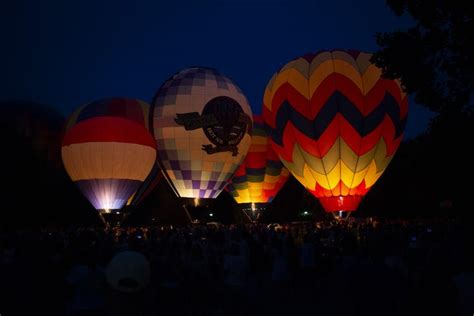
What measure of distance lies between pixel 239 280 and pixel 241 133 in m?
18.0

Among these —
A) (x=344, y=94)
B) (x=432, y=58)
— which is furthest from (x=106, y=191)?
(x=432, y=58)

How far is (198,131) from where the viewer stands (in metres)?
23.2

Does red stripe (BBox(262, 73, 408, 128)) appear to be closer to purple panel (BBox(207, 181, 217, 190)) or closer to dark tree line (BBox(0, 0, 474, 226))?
dark tree line (BBox(0, 0, 474, 226))

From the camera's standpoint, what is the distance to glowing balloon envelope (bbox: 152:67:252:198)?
2339cm

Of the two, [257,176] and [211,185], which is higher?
[257,176]

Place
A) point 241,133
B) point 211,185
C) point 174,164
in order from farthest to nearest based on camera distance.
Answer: point 241,133 → point 211,185 → point 174,164

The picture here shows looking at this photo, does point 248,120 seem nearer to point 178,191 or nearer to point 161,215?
point 178,191

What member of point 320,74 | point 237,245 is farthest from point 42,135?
point 237,245

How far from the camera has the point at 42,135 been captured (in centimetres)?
2805

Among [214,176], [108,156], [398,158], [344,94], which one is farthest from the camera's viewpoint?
[398,158]

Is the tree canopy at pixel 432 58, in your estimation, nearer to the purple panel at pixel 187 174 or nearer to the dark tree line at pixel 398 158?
the dark tree line at pixel 398 158

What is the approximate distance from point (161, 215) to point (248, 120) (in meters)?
14.4

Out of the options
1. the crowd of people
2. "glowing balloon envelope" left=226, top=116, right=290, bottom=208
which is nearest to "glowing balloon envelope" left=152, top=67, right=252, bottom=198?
"glowing balloon envelope" left=226, top=116, right=290, bottom=208

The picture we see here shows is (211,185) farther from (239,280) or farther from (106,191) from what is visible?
(239,280)
